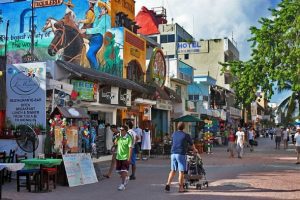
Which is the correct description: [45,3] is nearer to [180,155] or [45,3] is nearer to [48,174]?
[48,174]

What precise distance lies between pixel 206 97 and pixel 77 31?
68.6ft

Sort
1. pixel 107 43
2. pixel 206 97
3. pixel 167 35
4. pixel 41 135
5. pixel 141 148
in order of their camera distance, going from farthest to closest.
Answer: pixel 167 35 < pixel 206 97 < pixel 107 43 < pixel 141 148 < pixel 41 135

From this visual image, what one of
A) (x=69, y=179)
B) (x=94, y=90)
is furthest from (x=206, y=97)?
(x=69, y=179)

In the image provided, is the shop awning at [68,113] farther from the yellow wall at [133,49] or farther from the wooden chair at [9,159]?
the yellow wall at [133,49]

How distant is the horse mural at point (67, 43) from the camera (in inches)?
1112

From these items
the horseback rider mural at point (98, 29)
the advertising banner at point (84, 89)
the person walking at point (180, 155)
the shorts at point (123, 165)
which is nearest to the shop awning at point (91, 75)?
the advertising banner at point (84, 89)

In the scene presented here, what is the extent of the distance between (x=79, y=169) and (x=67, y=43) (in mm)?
16943

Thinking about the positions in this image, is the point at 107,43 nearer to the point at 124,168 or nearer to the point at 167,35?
the point at 124,168

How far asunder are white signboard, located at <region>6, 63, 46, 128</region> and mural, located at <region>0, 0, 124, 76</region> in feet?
36.5

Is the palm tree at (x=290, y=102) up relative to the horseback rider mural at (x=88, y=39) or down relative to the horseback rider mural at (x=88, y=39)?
down

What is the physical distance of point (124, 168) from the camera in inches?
471

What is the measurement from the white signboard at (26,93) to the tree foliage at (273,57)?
16.6m

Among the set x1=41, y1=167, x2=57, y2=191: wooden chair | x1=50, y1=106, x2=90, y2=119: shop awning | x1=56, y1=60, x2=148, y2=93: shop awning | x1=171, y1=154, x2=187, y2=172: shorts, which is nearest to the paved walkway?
x1=41, y1=167, x2=57, y2=191: wooden chair

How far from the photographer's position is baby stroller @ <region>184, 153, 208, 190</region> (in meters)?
12.1
